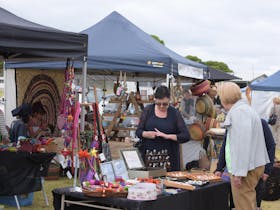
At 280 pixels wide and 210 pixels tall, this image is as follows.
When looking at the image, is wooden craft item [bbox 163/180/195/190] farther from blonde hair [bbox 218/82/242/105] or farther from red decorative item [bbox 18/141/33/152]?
red decorative item [bbox 18/141/33/152]

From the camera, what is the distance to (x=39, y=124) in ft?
21.2

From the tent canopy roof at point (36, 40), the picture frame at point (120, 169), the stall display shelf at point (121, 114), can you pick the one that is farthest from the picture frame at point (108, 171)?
the stall display shelf at point (121, 114)

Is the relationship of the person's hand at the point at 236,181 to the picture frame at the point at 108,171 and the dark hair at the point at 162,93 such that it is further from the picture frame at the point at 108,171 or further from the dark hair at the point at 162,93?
the dark hair at the point at 162,93

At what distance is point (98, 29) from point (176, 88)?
1784 millimetres

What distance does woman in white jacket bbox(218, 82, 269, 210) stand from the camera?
10.6 ft

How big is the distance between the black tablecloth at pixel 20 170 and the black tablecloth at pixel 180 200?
147 cm

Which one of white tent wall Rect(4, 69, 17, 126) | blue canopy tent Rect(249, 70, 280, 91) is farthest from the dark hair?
blue canopy tent Rect(249, 70, 280, 91)

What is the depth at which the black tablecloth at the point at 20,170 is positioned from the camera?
478 centimetres

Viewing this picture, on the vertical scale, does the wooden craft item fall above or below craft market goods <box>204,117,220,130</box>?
below

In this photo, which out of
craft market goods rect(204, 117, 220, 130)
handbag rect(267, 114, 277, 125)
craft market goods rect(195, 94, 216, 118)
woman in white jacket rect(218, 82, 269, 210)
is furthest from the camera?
handbag rect(267, 114, 277, 125)

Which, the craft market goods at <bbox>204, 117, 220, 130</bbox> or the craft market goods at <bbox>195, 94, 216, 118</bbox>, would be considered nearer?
the craft market goods at <bbox>204, 117, 220, 130</bbox>

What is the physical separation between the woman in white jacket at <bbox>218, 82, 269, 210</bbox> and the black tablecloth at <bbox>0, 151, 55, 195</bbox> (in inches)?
88.3

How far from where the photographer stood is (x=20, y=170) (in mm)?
4840

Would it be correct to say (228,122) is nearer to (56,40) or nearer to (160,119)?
(160,119)
